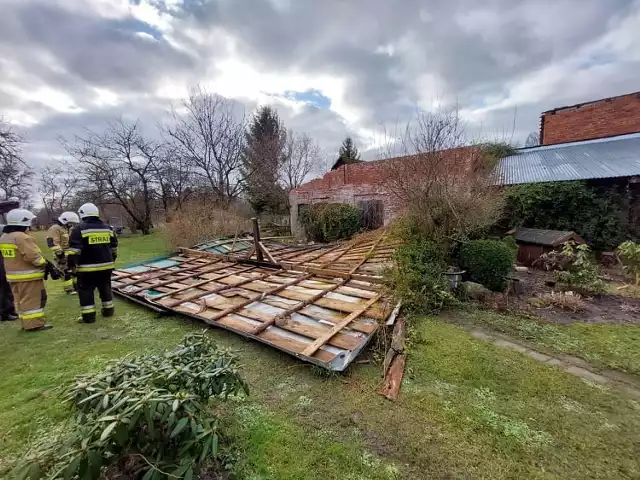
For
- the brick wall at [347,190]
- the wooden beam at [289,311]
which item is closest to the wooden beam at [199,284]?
the wooden beam at [289,311]

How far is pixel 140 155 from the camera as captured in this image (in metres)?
20.1

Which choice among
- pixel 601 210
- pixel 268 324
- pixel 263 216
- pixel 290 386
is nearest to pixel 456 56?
pixel 601 210

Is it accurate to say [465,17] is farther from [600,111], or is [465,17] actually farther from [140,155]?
[140,155]

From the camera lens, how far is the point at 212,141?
20.7 metres

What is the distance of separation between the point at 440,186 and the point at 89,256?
6.08 meters

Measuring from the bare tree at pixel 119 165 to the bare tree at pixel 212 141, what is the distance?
190 cm

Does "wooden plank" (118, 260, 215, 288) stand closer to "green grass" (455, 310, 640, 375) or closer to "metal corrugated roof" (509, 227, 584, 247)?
"green grass" (455, 310, 640, 375)

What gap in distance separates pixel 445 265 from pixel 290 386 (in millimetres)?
3743

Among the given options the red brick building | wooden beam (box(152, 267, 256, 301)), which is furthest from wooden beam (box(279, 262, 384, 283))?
the red brick building

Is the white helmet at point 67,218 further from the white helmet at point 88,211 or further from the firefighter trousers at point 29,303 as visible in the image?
the firefighter trousers at point 29,303

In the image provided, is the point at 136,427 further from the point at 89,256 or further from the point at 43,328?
the point at 43,328

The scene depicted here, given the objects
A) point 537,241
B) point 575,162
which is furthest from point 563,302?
point 575,162

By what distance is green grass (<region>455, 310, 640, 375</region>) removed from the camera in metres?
3.14

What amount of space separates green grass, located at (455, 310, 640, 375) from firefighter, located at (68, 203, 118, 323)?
5486 mm
